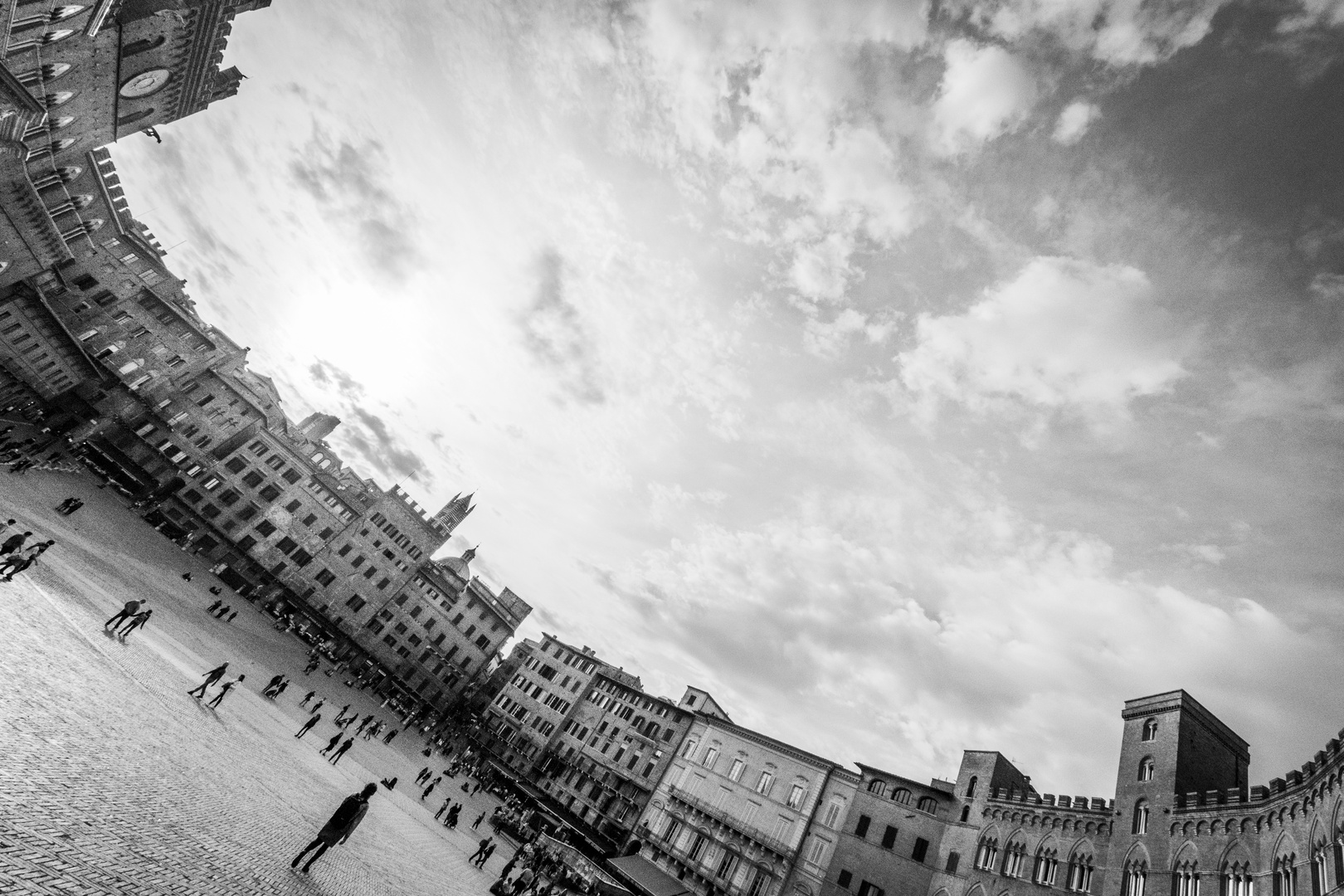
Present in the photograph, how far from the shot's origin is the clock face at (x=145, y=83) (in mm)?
31500

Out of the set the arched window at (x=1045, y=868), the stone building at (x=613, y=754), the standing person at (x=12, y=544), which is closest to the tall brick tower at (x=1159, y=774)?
the arched window at (x=1045, y=868)

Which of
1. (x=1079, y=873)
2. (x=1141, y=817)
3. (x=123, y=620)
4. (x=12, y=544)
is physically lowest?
(x=123, y=620)

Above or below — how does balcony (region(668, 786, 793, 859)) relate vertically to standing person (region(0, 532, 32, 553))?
→ above

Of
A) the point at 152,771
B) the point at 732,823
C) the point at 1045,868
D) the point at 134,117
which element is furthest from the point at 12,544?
the point at 732,823

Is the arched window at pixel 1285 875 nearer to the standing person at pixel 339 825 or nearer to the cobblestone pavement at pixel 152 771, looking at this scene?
the cobblestone pavement at pixel 152 771

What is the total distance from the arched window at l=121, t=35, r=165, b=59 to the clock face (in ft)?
3.92

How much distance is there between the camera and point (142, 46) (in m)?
30.1

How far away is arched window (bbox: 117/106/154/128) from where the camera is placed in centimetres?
3334

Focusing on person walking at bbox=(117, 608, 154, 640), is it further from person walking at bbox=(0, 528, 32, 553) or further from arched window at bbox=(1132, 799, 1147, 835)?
arched window at bbox=(1132, 799, 1147, 835)

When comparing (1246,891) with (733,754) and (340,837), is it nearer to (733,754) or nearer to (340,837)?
(340,837)

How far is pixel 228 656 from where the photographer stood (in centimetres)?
2727

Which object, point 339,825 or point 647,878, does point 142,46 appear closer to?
point 339,825

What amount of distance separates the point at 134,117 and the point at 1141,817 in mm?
64568

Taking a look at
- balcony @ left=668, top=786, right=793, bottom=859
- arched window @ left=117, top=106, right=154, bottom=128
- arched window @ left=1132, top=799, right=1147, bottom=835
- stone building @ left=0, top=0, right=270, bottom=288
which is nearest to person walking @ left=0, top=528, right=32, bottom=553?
stone building @ left=0, top=0, right=270, bottom=288
